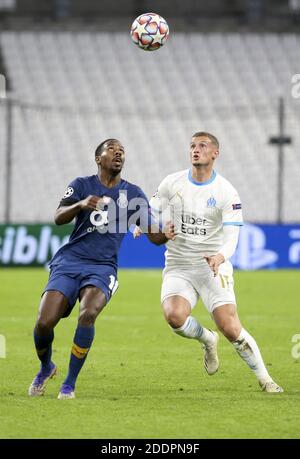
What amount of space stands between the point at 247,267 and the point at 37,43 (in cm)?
1154

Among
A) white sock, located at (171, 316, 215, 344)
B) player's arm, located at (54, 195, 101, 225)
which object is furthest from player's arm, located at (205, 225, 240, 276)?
player's arm, located at (54, 195, 101, 225)

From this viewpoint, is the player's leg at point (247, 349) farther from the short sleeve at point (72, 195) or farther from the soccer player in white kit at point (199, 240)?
the short sleeve at point (72, 195)

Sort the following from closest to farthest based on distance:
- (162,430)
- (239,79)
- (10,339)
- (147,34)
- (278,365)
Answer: (162,430) → (278,365) → (147,34) → (10,339) → (239,79)

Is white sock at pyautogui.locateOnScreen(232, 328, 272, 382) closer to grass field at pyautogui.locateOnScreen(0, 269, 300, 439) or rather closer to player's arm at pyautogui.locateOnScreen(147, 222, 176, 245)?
grass field at pyautogui.locateOnScreen(0, 269, 300, 439)

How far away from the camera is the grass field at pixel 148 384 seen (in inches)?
274

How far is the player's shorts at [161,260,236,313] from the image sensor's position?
9.03 meters

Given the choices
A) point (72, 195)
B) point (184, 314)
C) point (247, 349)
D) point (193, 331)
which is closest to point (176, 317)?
point (184, 314)

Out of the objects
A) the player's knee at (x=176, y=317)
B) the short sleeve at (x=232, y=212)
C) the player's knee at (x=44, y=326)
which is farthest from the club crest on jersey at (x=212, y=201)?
the player's knee at (x=44, y=326)

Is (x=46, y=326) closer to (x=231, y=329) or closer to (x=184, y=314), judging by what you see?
(x=184, y=314)

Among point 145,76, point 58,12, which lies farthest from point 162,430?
point 58,12

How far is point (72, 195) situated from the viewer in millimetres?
8492

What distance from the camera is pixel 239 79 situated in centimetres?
3109

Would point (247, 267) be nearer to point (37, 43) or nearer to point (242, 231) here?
point (242, 231)

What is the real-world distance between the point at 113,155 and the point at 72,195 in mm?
464
